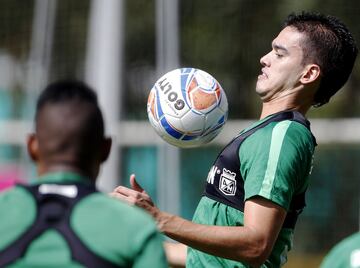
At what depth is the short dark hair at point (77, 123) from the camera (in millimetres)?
3102

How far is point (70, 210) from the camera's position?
3055mm

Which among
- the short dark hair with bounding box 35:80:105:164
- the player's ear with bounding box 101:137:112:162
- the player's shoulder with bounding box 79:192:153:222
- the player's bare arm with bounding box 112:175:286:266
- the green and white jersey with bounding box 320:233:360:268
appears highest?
the short dark hair with bounding box 35:80:105:164

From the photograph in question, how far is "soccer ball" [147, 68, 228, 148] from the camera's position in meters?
4.81

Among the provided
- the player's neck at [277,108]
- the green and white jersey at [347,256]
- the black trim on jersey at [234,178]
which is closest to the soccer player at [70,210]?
the green and white jersey at [347,256]

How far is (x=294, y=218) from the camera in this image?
15.1 feet

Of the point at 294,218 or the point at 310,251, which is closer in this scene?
the point at 294,218

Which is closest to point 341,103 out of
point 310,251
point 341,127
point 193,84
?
point 341,127

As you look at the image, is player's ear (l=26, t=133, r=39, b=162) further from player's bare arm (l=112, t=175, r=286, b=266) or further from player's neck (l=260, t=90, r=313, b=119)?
player's neck (l=260, t=90, r=313, b=119)

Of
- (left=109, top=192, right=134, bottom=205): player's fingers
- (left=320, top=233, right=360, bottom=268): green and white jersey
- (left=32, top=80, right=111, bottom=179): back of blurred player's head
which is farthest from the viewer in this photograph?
(left=109, top=192, right=134, bottom=205): player's fingers

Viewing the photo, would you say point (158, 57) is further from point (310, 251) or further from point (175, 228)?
point (175, 228)

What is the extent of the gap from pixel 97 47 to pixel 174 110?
5.44m

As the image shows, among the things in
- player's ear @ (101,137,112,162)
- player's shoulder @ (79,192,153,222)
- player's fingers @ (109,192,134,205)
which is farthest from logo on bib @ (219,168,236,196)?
player's shoulder @ (79,192,153,222)

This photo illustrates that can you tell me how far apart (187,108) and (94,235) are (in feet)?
6.20

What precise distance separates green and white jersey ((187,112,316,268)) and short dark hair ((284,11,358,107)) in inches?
12.7
